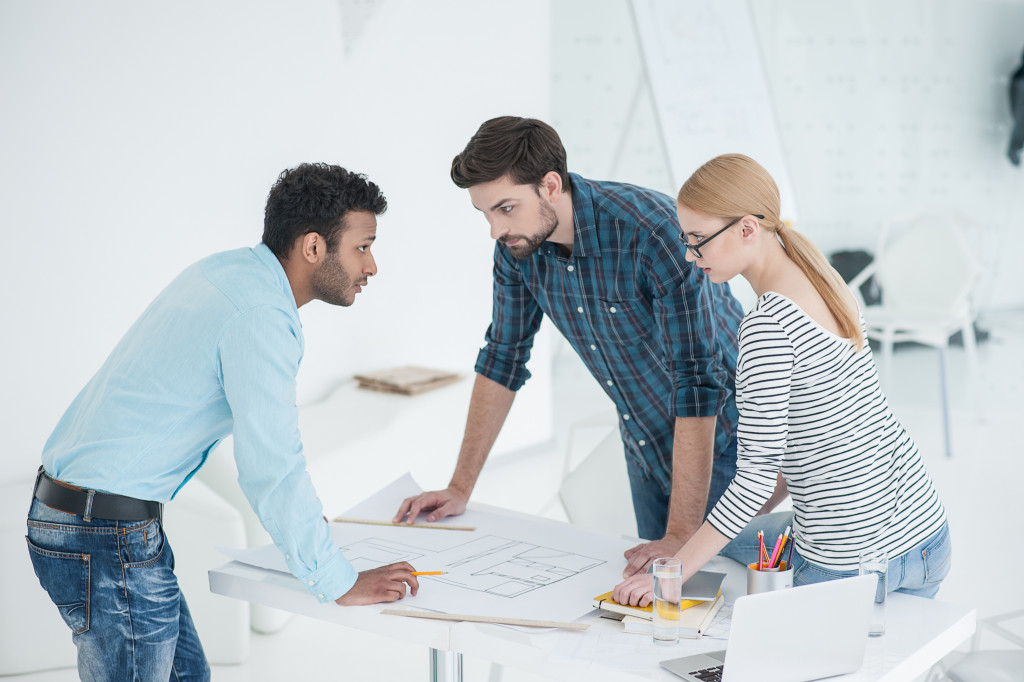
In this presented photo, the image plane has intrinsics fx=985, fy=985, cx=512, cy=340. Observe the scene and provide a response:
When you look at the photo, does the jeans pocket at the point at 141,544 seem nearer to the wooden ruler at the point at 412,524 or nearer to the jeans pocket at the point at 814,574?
the wooden ruler at the point at 412,524

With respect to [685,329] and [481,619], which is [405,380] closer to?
[685,329]

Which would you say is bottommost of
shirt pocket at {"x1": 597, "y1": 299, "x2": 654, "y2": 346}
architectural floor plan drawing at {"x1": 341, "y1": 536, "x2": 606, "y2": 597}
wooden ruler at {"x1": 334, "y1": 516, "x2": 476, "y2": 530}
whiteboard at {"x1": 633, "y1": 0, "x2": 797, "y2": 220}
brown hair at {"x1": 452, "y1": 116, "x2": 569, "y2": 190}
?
architectural floor plan drawing at {"x1": 341, "y1": 536, "x2": 606, "y2": 597}

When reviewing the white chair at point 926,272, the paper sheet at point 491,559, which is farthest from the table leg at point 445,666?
the white chair at point 926,272

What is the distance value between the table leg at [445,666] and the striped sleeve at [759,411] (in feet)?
1.62

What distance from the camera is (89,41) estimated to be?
3094 mm

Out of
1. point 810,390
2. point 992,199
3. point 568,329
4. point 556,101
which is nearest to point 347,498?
point 568,329

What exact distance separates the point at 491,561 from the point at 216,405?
541 mm

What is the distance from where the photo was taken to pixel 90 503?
1.52 meters

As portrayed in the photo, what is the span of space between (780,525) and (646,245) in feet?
1.86

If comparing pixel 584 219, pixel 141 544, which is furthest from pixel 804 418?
pixel 141 544

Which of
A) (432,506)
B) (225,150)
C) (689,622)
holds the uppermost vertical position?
(225,150)

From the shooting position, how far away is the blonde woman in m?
1.41

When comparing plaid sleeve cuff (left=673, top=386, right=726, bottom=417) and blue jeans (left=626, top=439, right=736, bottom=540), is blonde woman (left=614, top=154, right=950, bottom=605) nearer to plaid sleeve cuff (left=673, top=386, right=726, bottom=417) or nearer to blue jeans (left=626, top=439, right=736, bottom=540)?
plaid sleeve cuff (left=673, top=386, right=726, bottom=417)

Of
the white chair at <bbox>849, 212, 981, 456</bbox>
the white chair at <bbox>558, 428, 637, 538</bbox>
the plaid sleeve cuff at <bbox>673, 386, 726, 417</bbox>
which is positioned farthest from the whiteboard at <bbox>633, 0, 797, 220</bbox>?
the plaid sleeve cuff at <bbox>673, 386, 726, 417</bbox>
